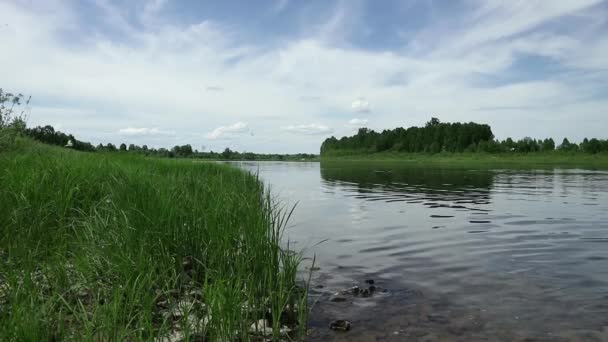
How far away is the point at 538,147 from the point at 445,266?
159198 mm

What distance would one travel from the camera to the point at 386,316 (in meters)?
7.82

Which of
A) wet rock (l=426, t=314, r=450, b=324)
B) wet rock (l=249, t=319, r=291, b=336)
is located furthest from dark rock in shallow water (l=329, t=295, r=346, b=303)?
wet rock (l=249, t=319, r=291, b=336)

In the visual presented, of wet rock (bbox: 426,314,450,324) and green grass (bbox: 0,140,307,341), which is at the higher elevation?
green grass (bbox: 0,140,307,341)

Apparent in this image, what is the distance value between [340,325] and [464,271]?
16.2 ft

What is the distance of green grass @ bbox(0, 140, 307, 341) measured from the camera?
509 centimetres

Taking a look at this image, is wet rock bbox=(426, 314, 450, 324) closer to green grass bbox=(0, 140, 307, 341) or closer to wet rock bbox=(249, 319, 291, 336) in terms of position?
green grass bbox=(0, 140, 307, 341)

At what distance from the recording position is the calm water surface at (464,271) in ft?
24.1

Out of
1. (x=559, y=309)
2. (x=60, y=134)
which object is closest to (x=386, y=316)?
(x=559, y=309)

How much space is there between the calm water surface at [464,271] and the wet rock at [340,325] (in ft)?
0.46

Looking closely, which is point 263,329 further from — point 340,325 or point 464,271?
point 464,271

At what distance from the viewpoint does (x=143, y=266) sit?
19.3 feet

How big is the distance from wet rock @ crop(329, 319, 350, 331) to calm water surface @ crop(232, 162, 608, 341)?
0.14m

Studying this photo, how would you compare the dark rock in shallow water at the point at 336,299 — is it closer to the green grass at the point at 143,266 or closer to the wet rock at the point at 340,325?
the wet rock at the point at 340,325

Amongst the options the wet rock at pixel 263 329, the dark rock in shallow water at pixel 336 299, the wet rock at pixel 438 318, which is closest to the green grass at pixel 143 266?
the wet rock at pixel 263 329
